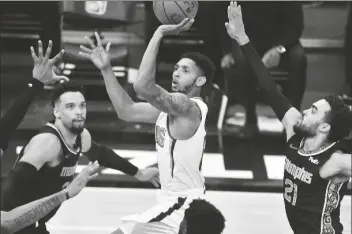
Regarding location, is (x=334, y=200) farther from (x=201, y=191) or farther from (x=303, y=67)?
(x=303, y=67)

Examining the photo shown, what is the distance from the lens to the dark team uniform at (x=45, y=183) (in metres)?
4.86

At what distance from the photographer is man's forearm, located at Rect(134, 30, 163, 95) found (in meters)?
4.74

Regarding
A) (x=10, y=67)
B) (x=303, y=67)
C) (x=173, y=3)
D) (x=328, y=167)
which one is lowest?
(x=10, y=67)

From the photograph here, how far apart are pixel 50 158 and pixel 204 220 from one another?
165 centimetres

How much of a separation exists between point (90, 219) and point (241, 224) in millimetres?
1465

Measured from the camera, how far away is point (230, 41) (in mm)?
11195

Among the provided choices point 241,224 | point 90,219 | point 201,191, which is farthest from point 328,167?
point 90,219

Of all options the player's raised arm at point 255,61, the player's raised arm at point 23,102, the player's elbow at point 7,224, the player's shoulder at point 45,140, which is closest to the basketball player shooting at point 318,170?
the player's raised arm at point 255,61

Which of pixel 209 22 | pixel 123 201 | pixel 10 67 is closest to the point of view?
pixel 123 201

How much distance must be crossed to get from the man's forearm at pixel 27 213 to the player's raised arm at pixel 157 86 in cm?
83

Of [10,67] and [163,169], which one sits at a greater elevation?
[163,169]

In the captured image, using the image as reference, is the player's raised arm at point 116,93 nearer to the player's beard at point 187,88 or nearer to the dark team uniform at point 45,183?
the player's beard at point 187,88

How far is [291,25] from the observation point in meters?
10.5

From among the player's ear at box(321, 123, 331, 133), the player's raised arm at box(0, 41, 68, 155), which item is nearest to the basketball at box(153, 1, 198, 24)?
the player's raised arm at box(0, 41, 68, 155)
